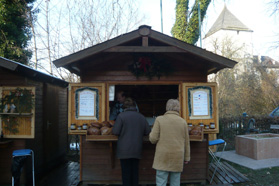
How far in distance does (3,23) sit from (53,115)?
616 centimetres

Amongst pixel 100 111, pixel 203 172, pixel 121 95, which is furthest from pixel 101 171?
pixel 203 172

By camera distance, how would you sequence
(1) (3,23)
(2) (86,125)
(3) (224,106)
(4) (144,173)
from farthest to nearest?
(3) (224,106)
(1) (3,23)
(4) (144,173)
(2) (86,125)

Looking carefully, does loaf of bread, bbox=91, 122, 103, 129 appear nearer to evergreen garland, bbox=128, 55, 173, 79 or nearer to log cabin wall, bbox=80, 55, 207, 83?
log cabin wall, bbox=80, 55, 207, 83

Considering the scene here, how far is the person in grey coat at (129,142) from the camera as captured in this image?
3320 mm

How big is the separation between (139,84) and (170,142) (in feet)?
5.68

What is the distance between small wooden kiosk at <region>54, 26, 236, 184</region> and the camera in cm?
422

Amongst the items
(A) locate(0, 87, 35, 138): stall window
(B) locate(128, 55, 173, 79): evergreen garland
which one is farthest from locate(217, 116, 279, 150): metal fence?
(A) locate(0, 87, 35, 138): stall window

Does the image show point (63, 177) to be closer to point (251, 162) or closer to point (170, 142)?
point (170, 142)

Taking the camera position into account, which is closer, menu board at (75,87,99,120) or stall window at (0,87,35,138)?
menu board at (75,87,99,120)

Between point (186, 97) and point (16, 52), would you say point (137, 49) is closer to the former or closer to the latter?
point (186, 97)

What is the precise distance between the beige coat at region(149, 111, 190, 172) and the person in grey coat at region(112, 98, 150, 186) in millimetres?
375

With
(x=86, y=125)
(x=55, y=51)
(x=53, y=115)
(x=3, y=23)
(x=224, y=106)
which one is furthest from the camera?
(x=224, y=106)

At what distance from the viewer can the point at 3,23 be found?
380 inches

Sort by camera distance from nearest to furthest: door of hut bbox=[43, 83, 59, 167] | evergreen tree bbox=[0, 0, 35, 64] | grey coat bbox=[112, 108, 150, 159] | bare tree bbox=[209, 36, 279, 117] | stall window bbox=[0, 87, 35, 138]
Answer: grey coat bbox=[112, 108, 150, 159], stall window bbox=[0, 87, 35, 138], door of hut bbox=[43, 83, 59, 167], evergreen tree bbox=[0, 0, 35, 64], bare tree bbox=[209, 36, 279, 117]
